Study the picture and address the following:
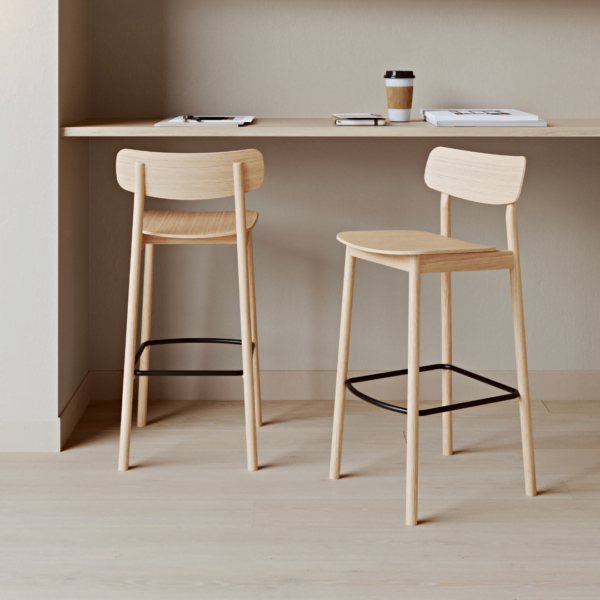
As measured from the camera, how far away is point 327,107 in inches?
102

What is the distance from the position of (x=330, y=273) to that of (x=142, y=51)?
0.99 metres

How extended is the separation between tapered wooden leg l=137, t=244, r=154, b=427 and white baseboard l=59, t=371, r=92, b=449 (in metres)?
0.21

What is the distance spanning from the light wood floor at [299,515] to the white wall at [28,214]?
0.71 feet

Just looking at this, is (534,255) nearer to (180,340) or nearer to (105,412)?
(180,340)

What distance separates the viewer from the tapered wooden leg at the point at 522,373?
1.95m

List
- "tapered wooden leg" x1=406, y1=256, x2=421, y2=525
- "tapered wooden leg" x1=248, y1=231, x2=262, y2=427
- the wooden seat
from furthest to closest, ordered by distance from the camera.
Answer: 1. "tapered wooden leg" x1=248, y1=231, x2=262, y2=427
2. the wooden seat
3. "tapered wooden leg" x1=406, y1=256, x2=421, y2=525

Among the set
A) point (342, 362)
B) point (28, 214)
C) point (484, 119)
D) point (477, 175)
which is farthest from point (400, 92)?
point (28, 214)

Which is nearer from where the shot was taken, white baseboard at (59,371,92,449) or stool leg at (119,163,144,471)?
stool leg at (119,163,144,471)

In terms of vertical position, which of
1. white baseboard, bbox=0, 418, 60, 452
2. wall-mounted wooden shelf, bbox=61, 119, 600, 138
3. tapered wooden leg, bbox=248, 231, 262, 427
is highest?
wall-mounted wooden shelf, bbox=61, 119, 600, 138

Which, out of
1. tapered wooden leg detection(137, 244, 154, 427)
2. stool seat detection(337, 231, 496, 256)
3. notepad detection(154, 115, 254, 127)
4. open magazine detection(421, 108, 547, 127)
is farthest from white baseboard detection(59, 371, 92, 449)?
open magazine detection(421, 108, 547, 127)

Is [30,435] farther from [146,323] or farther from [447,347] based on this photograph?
[447,347]

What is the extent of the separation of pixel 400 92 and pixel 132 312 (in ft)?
3.47

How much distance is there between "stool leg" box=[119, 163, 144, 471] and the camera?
2.02 meters

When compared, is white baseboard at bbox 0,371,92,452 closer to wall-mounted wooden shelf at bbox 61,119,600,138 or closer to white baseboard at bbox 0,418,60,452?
white baseboard at bbox 0,418,60,452
